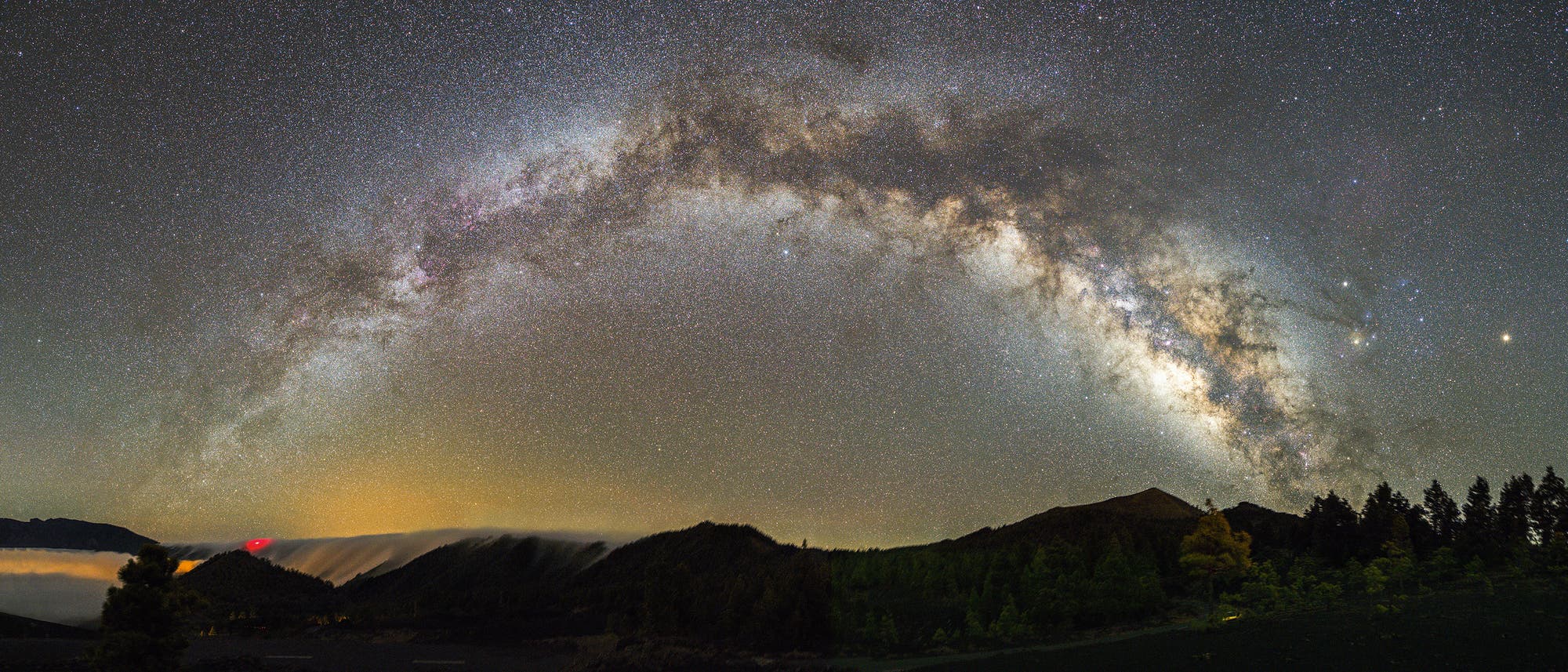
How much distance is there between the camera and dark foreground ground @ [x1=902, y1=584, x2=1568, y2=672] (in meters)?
37.3

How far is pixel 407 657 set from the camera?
14088cm

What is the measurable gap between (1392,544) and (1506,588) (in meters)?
33.7

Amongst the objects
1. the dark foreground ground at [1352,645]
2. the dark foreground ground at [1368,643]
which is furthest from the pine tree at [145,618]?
the dark foreground ground at [1368,643]

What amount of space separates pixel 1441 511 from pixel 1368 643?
105 m

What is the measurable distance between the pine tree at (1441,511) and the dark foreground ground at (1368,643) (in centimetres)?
7046

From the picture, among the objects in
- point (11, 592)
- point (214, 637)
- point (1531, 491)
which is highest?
point (1531, 491)

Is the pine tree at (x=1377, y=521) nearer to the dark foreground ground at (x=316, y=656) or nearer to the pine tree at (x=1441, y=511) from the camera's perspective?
the pine tree at (x=1441, y=511)

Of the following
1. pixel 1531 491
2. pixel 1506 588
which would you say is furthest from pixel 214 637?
pixel 1531 491

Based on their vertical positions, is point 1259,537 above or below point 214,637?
above

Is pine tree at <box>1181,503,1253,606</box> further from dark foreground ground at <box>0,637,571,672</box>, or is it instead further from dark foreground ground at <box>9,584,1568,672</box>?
dark foreground ground at <box>0,637,571,672</box>

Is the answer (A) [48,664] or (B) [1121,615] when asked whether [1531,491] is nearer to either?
(B) [1121,615]

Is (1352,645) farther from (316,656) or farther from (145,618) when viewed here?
(316,656)

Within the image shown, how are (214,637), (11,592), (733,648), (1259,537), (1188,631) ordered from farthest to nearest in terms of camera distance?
1. (214,637)
2. (11,592)
3. (1259,537)
4. (733,648)
5. (1188,631)

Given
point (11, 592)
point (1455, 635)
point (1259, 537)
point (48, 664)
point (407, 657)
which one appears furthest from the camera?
point (11, 592)
